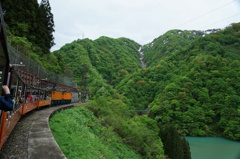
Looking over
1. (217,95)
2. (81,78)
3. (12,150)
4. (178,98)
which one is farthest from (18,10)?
(217,95)

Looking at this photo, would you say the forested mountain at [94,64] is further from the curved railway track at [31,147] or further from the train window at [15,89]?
the curved railway track at [31,147]

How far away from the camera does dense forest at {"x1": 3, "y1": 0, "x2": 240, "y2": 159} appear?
18906mm

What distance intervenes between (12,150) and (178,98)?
186ft

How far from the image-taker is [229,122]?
45.9m

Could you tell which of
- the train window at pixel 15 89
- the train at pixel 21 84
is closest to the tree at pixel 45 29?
the train at pixel 21 84

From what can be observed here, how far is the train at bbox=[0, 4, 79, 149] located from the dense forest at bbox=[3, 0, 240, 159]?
140 inches

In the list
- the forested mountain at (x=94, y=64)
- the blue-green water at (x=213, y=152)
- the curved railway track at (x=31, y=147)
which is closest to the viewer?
the curved railway track at (x=31, y=147)

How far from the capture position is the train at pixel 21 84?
11.9ft

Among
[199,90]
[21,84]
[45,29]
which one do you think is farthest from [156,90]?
[21,84]

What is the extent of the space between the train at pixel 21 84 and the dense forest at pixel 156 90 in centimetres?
356

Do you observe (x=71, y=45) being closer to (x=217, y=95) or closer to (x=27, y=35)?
(x=27, y=35)

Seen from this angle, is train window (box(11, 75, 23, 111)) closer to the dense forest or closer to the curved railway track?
the curved railway track

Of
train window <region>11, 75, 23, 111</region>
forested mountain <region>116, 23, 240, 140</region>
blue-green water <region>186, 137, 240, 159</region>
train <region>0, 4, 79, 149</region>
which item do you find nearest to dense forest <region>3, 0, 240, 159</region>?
forested mountain <region>116, 23, 240, 140</region>

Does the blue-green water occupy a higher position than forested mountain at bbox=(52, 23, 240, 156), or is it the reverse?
forested mountain at bbox=(52, 23, 240, 156)
